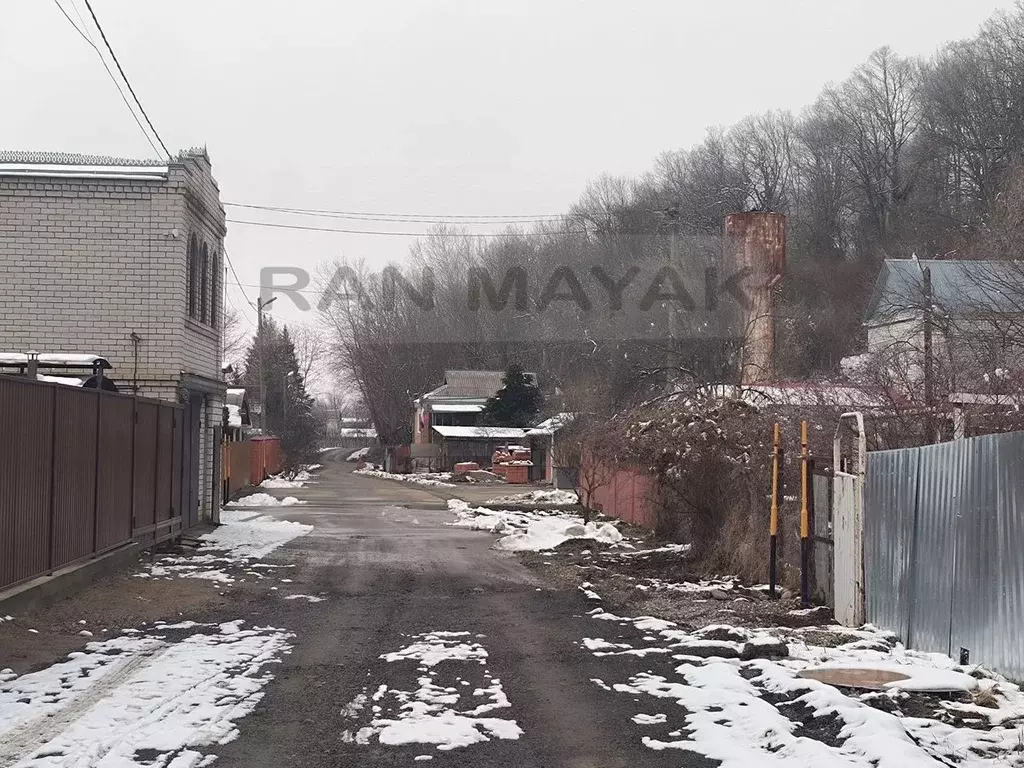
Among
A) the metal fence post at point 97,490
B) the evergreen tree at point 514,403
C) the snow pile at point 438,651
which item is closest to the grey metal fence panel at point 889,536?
the snow pile at point 438,651

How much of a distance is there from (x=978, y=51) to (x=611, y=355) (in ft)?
80.5

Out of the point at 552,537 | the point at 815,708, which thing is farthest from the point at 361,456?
the point at 815,708

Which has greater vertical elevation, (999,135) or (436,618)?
(999,135)

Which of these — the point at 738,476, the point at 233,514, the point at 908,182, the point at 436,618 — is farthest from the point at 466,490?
the point at 436,618

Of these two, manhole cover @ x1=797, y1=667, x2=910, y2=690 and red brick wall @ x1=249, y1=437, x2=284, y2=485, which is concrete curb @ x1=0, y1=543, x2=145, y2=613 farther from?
red brick wall @ x1=249, y1=437, x2=284, y2=485

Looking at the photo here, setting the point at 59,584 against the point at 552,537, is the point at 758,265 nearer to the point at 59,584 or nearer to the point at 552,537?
the point at 552,537

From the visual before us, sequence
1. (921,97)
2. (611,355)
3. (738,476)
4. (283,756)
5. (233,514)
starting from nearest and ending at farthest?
(283,756) → (738,476) → (233,514) → (611,355) → (921,97)

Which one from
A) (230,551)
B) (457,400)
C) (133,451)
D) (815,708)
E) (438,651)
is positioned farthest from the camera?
(457,400)

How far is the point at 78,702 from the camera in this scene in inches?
261

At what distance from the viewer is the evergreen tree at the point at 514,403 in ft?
206

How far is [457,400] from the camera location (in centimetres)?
6938

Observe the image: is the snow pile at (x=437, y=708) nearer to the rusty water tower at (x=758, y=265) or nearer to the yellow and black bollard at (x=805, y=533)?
the yellow and black bollard at (x=805, y=533)

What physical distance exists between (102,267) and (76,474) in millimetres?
7013

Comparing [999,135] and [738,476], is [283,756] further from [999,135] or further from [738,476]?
[999,135]
